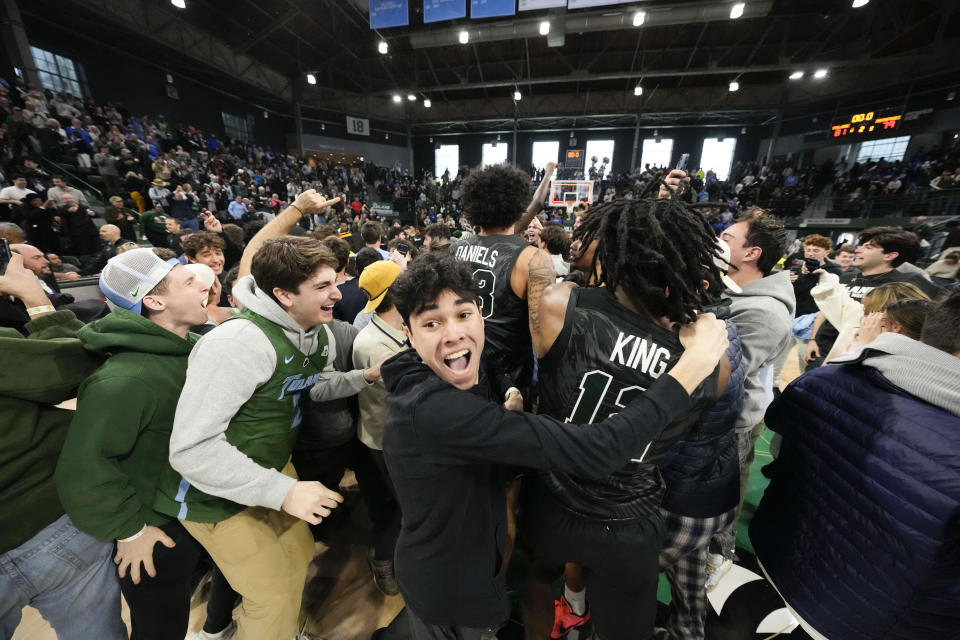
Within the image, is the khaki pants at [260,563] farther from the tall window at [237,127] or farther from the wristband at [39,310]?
the tall window at [237,127]

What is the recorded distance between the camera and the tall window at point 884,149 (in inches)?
579

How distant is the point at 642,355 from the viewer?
112 centimetres

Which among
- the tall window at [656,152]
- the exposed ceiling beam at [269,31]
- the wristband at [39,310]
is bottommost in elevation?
the wristband at [39,310]

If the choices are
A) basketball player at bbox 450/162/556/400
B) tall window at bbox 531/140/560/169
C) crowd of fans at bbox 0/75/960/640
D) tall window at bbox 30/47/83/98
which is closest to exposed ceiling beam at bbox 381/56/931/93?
tall window at bbox 531/140/560/169

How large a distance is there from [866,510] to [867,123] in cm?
2000

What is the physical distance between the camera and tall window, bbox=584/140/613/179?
2083cm

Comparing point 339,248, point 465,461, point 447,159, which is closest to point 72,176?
point 339,248

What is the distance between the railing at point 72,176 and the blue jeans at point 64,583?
10.4 metres

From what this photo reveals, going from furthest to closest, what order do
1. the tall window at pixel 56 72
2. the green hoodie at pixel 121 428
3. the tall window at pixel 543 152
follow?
the tall window at pixel 543 152 < the tall window at pixel 56 72 < the green hoodie at pixel 121 428

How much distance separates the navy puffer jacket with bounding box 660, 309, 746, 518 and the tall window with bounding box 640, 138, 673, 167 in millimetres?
21956

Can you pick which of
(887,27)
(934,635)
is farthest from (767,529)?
(887,27)

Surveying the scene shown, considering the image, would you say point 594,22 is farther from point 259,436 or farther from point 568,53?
point 259,436

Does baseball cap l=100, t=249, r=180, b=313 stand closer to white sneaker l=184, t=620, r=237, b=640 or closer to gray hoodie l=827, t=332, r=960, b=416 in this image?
white sneaker l=184, t=620, r=237, b=640

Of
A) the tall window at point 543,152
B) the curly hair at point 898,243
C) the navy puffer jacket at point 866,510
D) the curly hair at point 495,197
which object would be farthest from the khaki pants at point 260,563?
the tall window at point 543,152
